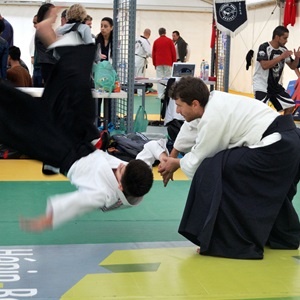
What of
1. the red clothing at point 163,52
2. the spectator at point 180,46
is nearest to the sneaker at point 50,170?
the red clothing at point 163,52

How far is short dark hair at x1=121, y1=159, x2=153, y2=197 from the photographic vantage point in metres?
3.77

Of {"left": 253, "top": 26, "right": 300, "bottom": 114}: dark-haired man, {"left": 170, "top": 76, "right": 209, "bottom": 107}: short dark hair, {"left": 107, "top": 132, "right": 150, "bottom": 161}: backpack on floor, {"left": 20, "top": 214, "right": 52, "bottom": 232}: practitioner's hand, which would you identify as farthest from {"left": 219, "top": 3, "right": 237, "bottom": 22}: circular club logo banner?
{"left": 20, "top": 214, "right": 52, "bottom": 232}: practitioner's hand

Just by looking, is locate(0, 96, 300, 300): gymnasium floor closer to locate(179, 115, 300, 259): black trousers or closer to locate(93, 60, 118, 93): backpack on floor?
locate(179, 115, 300, 259): black trousers

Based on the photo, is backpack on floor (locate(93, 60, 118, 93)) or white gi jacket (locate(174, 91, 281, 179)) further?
backpack on floor (locate(93, 60, 118, 93))

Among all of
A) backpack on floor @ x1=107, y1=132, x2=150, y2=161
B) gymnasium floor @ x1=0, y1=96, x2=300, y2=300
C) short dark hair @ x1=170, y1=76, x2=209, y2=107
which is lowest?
gymnasium floor @ x1=0, y1=96, x2=300, y2=300

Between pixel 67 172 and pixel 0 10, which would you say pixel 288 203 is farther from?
pixel 0 10

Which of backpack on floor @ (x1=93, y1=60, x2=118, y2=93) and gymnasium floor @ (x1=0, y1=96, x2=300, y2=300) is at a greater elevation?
backpack on floor @ (x1=93, y1=60, x2=118, y2=93)

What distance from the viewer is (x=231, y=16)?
10.8 meters

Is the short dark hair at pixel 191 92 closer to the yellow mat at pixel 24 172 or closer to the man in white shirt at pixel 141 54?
the yellow mat at pixel 24 172

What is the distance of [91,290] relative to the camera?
12.3ft

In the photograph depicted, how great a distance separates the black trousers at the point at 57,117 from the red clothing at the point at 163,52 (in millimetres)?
11325

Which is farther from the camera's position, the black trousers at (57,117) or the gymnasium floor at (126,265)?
the black trousers at (57,117)

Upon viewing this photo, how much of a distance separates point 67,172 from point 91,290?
702 millimetres

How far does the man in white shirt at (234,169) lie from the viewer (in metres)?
4.31
